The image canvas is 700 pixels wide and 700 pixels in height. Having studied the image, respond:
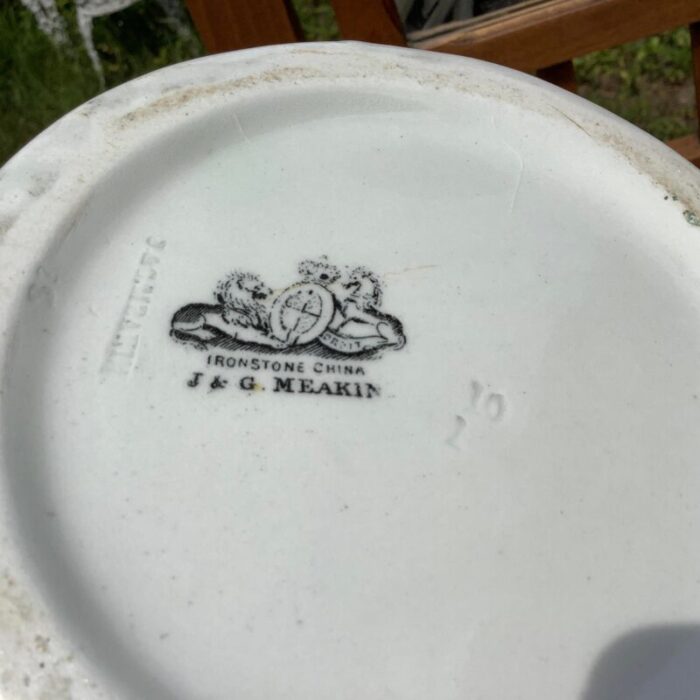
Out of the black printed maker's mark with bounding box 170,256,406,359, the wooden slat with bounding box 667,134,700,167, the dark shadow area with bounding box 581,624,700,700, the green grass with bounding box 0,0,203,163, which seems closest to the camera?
the dark shadow area with bounding box 581,624,700,700

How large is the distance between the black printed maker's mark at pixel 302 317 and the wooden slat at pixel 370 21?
554 mm

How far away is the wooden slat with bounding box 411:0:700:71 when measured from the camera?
4.11 ft

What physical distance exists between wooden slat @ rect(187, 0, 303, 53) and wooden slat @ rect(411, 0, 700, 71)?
0.69 feet

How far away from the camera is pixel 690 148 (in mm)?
1454

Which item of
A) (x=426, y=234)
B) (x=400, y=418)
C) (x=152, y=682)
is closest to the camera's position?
(x=152, y=682)

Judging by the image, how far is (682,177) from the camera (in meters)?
0.83

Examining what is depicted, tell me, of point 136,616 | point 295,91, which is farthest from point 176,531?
point 295,91

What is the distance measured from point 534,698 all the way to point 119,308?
1.54ft

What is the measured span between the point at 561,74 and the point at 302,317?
2.50 feet

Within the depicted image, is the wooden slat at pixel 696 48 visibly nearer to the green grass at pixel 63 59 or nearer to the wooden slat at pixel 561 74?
the wooden slat at pixel 561 74

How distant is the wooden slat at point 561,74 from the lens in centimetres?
→ 131

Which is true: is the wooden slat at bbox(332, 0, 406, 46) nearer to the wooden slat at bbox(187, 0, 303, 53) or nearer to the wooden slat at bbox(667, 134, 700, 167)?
the wooden slat at bbox(187, 0, 303, 53)

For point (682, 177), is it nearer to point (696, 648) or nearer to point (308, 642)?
point (696, 648)

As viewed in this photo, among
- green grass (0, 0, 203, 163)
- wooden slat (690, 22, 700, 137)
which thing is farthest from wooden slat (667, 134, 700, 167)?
green grass (0, 0, 203, 163)
